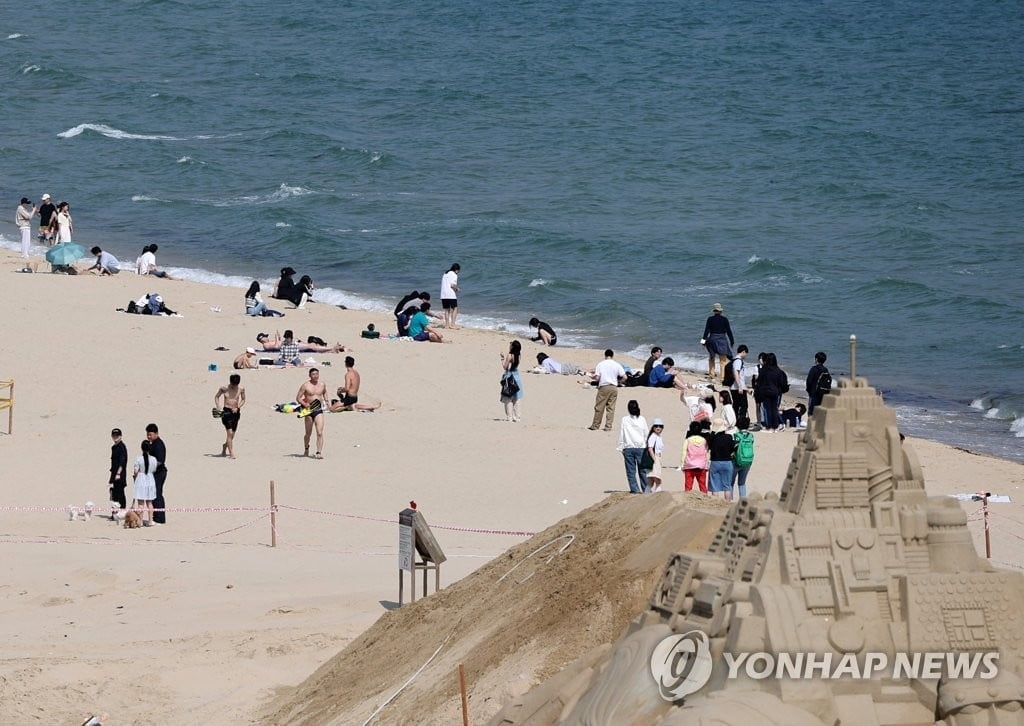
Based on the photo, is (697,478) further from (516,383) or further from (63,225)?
(63,225)

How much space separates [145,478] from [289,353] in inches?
303

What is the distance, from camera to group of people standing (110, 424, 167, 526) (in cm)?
1769

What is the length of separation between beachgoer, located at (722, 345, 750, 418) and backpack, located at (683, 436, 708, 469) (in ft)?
21.3

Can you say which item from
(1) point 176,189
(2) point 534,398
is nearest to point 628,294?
(2) point 534,398

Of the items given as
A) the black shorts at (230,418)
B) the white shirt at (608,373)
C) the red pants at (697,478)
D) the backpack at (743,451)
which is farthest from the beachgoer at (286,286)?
the backpack at (743,451)

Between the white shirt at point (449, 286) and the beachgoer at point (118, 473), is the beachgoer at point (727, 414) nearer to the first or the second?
the beachgoer at point (118, 473)

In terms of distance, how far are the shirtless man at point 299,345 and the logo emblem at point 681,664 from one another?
1779cm

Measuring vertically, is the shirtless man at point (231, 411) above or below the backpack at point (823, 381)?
below

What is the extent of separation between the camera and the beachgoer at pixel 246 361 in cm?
2473

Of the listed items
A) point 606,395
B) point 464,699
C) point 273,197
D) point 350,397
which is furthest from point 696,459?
point 273,197

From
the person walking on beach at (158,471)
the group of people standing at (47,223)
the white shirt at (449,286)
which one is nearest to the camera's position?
the person walking on beach at (158,471)

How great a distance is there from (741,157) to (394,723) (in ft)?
142

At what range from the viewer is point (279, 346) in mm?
26000

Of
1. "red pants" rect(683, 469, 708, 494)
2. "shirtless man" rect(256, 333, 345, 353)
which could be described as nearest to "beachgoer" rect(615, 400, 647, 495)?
"red pants" rect(683, 469, 708, 494)
